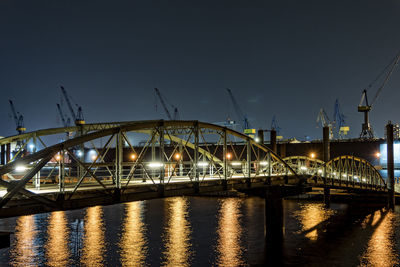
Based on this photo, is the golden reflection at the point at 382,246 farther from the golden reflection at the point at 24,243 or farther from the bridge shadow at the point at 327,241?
the golden reflection at the point at 24,243

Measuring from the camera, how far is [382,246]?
1484 inches

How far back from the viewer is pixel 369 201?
209 ft

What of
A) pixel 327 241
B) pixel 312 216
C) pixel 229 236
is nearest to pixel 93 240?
pixel 229 236

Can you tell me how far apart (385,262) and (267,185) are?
A: 11.8 m

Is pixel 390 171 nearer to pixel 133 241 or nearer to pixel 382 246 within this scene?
pixel 382 246

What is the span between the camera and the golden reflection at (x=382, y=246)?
3275cm

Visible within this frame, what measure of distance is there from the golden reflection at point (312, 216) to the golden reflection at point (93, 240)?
2165 centimetres

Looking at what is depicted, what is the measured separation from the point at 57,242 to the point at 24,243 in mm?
3211

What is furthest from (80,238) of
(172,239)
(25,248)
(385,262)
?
(385,262)

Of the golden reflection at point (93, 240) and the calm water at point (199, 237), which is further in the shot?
the calm water at point (199, 237)

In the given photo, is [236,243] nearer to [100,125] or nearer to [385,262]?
[385,262]

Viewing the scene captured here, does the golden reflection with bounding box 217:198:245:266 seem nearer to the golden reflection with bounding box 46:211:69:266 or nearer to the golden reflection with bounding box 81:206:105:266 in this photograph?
the golden reflection with bounding box 81:206:105:266

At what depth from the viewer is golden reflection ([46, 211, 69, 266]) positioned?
3311cm

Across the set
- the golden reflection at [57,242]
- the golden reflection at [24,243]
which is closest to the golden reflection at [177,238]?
the golden reflection at [57,242]
